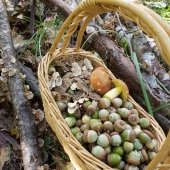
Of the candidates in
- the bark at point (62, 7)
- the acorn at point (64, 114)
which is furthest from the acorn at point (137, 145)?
the bark at point (62, 7)

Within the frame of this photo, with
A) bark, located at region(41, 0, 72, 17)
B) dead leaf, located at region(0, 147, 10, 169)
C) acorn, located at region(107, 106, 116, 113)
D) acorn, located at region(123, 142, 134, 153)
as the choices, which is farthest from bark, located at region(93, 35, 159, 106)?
dead leaf, located at region(0, 147, 10, 169)

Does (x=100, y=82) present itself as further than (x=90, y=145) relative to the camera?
Yes

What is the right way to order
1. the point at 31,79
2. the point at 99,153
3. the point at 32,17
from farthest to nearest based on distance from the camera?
the point at 32,17 < the point at 31,79 < the point at 99,153

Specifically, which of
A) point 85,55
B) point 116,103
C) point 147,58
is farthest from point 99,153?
point 147,58

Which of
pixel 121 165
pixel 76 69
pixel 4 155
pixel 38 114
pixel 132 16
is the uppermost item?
pixel 132 16

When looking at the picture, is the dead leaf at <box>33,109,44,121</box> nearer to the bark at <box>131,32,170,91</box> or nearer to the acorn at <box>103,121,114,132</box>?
the acorn at <box>103,121,114,132</box>

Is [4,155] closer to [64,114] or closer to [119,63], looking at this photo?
[64,114]

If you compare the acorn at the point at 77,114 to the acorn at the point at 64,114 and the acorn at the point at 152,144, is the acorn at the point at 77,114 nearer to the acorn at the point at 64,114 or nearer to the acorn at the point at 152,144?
the acorn at the point at 64,114

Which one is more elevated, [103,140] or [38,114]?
[103,140]
